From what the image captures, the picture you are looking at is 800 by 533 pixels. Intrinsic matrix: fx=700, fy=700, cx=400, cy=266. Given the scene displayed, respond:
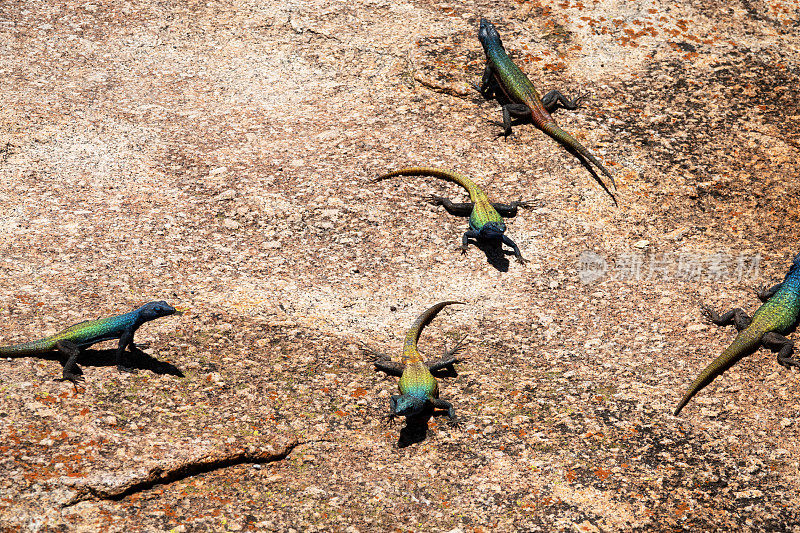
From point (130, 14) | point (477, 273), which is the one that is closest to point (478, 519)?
point (477, 273)

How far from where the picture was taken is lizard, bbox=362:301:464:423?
16.5ft

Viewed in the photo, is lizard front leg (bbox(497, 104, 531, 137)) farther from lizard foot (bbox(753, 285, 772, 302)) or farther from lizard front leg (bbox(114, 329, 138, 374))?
lizard front leg (bbox(114, 329, 138, 374))

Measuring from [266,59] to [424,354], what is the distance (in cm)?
497

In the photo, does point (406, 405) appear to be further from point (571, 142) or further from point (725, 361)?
point (571, 142)

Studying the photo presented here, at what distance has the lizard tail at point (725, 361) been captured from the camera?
5.26 m

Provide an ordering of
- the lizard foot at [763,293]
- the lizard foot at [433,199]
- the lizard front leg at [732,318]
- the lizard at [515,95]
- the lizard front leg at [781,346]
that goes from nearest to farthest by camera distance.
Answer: the lizard front leg at [781,346] < the lizard front leg at [732,318] < the lizard foot at [763,293] < the lizard foot at [433,199] < the lizard at [515,95]

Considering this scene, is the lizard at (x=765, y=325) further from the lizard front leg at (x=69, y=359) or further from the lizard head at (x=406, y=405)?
the lizard front leg at (x=69, y=359)

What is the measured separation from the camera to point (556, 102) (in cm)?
816

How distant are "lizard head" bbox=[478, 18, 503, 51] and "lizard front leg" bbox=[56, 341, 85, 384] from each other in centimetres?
587

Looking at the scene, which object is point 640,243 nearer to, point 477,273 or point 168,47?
point 477,273

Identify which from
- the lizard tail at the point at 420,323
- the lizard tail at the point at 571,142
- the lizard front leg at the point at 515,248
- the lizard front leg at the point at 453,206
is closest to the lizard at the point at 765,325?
the lizard front leg at the point at 515,248

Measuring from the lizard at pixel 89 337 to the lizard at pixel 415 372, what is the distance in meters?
1.74

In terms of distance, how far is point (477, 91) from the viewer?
8.52 metres

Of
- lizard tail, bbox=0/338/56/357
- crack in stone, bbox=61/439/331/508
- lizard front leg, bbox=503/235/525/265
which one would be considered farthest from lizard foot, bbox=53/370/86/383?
lizard front leg, bbox=503/235/525/265
